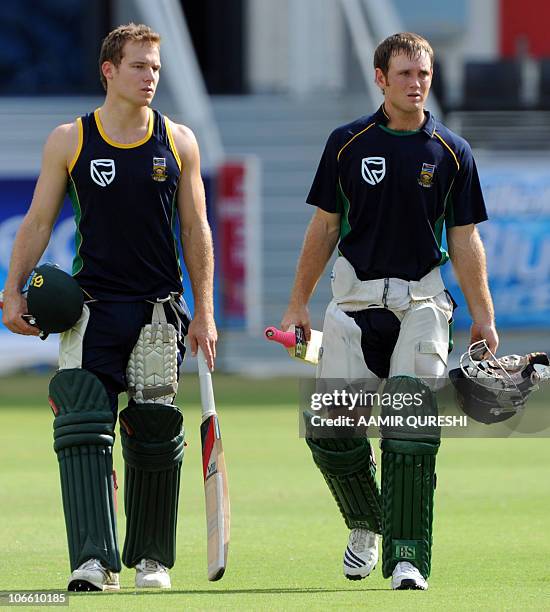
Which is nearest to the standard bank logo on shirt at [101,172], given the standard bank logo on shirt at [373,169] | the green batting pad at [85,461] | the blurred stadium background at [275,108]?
the green batting pad at [85,461]

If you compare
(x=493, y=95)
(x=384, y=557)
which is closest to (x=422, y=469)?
(x=384, y=557)

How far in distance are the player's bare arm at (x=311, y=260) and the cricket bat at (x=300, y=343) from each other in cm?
3

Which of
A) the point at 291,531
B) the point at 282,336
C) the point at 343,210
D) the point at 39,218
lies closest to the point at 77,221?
the point at 39,218

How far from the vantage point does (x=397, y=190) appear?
7.35 meters

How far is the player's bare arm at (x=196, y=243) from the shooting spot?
7.45 metres

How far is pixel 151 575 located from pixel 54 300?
1151 mm

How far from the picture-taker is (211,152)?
22422 millimetres

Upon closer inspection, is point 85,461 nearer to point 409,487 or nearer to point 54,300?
point 54,300

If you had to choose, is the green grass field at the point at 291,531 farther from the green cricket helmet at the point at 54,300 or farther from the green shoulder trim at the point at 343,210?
the green shoulder trim at the point at 343,210

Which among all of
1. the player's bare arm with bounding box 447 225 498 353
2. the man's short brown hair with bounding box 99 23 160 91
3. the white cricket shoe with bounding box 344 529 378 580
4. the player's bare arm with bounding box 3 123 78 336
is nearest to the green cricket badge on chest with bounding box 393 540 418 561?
the white cricket shoe with bounding box 344 529 378 580

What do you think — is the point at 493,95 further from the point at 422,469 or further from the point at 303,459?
the point at 422,469

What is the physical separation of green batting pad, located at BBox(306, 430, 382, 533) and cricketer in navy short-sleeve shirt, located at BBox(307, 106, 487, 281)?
2.31 feet

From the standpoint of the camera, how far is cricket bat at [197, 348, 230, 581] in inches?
282

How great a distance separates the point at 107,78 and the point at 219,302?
14.5 m
